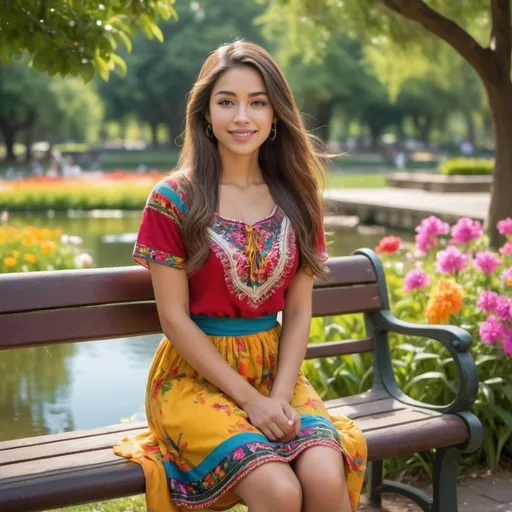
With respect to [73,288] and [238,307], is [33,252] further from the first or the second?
[238,307]

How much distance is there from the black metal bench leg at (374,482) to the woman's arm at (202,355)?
1235mm

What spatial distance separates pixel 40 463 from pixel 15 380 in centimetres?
355

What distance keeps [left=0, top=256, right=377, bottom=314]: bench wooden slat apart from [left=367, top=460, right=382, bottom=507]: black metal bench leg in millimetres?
1278

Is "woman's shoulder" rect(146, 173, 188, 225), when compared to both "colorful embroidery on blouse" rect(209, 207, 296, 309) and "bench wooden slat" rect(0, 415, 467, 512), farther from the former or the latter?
"bench wooden slat" rect(0, 415, 467, 512)

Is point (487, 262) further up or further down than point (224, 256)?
further down

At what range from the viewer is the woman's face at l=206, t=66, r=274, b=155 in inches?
117

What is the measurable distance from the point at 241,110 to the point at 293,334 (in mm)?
756

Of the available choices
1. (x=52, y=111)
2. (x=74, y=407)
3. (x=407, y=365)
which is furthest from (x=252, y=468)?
(x=52, y=111)

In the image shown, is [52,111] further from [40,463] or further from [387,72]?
[40,463]

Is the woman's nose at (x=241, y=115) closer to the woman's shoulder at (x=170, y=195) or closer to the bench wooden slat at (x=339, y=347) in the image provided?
the woman's shoulder at (x=170, y=195)

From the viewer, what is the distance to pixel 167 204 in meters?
2.93

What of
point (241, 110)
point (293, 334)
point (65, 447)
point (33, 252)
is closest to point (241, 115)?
point (241, 110)

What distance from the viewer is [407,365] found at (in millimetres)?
4305

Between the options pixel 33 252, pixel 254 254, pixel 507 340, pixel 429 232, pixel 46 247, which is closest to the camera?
pixel 254 254
